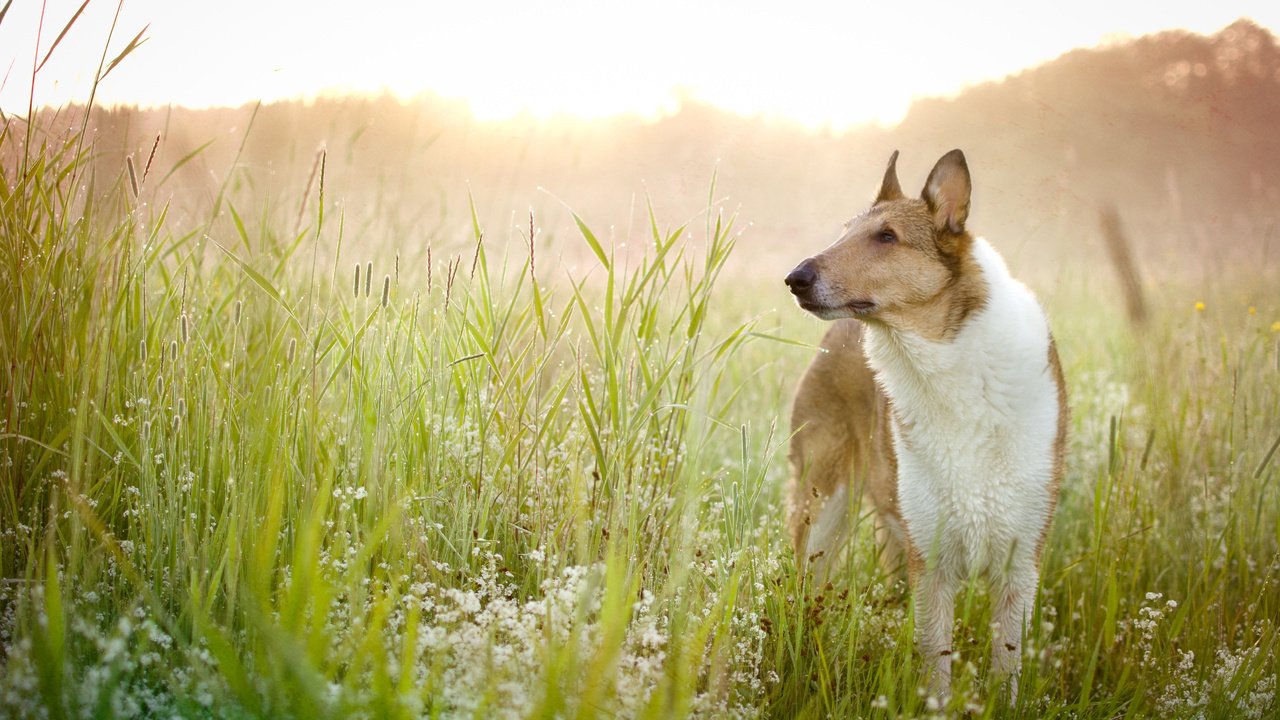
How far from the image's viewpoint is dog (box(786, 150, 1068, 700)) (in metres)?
2.93

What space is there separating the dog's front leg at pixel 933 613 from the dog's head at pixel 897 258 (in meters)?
0.93

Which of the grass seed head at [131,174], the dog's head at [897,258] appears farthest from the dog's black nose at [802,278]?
the grass seed head at [131,174]

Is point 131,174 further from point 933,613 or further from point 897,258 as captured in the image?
point 933,613

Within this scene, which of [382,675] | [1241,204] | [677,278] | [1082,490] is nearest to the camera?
[382,675]

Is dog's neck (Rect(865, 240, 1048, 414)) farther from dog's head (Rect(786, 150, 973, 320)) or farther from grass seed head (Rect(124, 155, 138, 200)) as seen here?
grass seed head (Rect(124, 155, 138, 200))

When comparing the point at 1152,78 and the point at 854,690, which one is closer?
the point at 854,690

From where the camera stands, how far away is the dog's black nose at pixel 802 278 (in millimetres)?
2912

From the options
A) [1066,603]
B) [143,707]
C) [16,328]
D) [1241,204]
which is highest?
[1241,204]

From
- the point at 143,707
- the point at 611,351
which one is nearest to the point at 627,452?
the point at 611,351

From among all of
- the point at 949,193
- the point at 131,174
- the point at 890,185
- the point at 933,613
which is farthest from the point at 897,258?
the point at 131,174

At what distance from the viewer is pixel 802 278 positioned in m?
2.92

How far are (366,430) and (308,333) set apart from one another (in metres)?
0.34

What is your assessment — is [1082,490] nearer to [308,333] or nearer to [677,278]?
[677,278]

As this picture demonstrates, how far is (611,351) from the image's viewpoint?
2.56 meters
